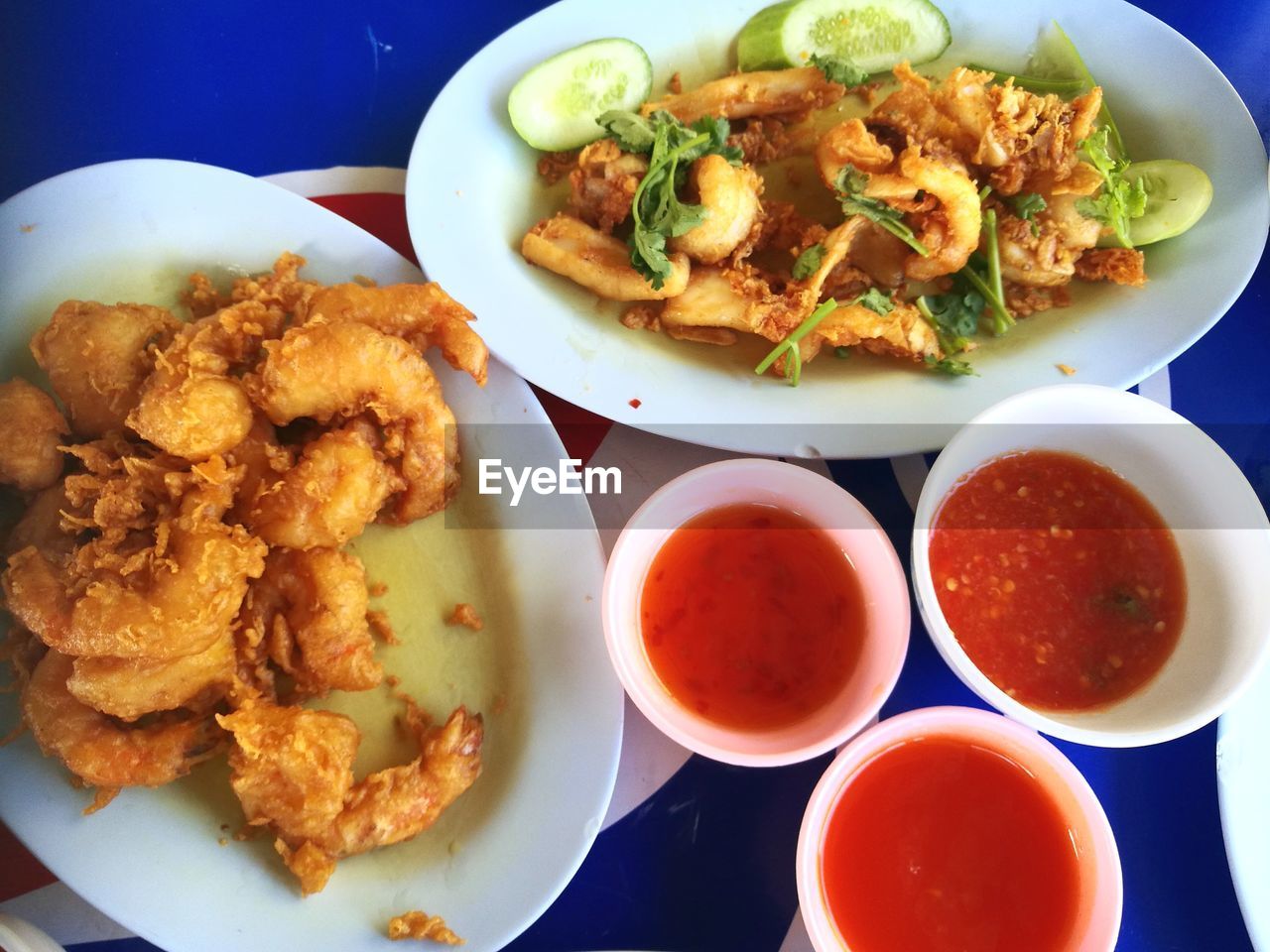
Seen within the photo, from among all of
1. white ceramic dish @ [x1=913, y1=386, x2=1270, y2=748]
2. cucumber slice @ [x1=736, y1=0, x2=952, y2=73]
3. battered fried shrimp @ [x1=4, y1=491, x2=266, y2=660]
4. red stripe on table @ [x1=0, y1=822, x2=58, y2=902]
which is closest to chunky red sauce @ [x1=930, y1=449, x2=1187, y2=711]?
white ceramic dish @ [x1=913, y1=386, x2=1270, y2=748]

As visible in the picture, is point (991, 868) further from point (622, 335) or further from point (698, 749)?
point (622, 335)

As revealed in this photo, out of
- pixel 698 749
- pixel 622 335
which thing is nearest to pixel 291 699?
pixel 698 749

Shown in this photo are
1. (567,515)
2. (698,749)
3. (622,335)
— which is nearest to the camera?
(698,749)

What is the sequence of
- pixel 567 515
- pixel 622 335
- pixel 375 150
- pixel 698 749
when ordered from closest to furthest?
pixel 698 749
pixel 567 515
pixel 622 335
pixel 375 150

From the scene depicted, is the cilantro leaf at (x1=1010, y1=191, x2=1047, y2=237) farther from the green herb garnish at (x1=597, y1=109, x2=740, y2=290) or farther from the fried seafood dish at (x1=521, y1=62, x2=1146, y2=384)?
the green herb garnish at (x1=597, y1=109, x2=740, y2=290)

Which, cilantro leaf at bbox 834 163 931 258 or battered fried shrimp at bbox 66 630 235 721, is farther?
cilantro leaf at bbox 834 163 931 258

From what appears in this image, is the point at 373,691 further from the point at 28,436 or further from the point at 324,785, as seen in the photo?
the point at 28,436
